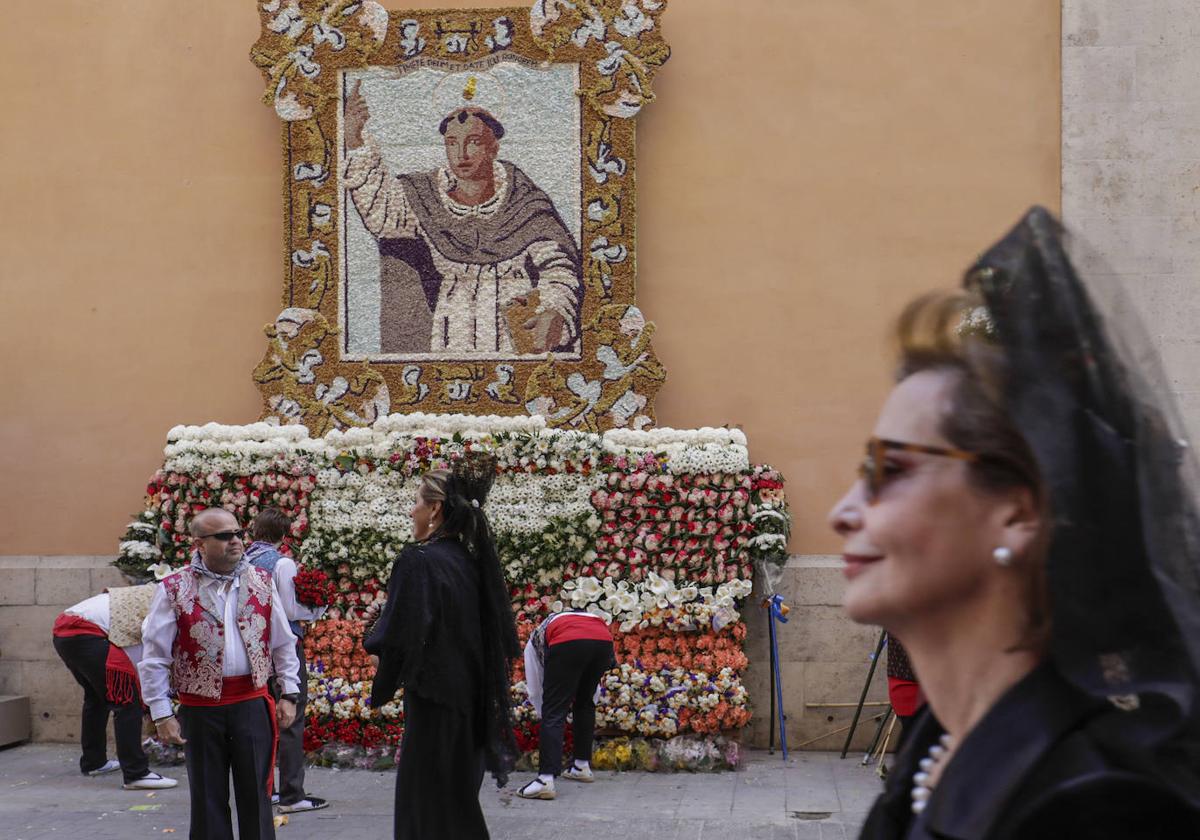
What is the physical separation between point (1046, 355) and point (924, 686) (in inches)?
16.8

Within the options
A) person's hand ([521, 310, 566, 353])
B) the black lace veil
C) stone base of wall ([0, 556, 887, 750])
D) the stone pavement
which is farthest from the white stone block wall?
the black lace veil

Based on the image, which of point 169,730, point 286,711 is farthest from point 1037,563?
point 286,711

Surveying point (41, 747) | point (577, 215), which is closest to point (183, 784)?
point (41, 747)

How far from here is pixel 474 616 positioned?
665 cm

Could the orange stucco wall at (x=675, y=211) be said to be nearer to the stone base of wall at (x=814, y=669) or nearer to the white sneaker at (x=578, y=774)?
the stone base of wall at (x=814, y=669)

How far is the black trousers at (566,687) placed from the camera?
9.61 metres

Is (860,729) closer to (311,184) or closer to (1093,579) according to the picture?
(311,184)

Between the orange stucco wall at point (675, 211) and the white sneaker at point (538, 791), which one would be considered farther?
the orange stucco wall at point (675, 211)

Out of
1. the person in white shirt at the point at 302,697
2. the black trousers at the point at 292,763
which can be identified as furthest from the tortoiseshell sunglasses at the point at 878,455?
the black trousers at the point at 292,763

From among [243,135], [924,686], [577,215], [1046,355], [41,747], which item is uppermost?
[243,135]

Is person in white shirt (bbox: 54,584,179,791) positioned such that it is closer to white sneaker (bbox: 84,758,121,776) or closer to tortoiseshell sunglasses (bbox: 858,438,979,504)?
white sneaker (bbox: 84,758,121,776)

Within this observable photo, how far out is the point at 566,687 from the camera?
32.2ft

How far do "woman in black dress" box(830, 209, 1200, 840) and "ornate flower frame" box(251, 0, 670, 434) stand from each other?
10049 millimetres

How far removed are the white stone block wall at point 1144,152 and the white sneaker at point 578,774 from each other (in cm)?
531
